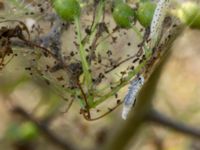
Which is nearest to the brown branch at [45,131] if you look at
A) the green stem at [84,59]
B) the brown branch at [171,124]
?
the brown branch at [171,124]

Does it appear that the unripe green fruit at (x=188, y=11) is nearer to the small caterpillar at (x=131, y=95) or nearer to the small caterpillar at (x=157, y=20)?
the small caterpillar at (x=157, y=20)

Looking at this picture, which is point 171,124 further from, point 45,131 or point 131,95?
point 131,95

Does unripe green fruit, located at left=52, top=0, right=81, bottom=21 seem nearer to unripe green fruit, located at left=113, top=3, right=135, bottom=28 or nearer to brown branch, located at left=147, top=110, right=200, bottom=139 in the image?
unripe green fruit, located at left=113, top=3, right=135, bottom=28

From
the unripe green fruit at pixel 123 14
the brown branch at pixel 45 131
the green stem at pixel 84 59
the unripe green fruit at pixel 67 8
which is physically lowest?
the brown branch at pixel 45 131

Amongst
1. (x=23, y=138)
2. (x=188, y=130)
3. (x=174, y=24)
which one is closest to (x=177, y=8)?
(x=174, y=24)

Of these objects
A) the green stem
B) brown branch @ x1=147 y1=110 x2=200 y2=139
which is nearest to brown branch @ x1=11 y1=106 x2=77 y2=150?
brown branch @ x1=147 y1=110 x2=200 y2=139

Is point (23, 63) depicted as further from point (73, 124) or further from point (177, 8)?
point (73, 124)

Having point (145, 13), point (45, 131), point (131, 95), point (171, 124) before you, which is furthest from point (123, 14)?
point (45, 131)
